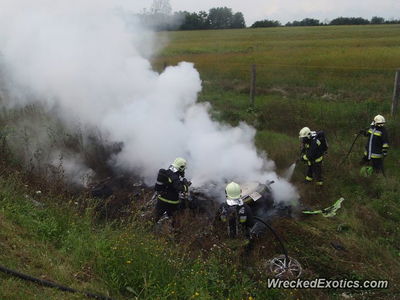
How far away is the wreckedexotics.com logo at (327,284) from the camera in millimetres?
4961

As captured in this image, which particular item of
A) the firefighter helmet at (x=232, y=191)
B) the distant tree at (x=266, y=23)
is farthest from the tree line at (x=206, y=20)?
the firefighter helmet at (x=232, y=191)

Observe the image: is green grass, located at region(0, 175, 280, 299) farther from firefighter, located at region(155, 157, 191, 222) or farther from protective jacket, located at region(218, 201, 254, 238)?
firefighter, located at region(155, 157, 191, 222)

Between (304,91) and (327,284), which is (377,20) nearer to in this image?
(304,91)

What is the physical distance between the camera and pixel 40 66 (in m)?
10.2

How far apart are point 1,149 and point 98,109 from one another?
239cm

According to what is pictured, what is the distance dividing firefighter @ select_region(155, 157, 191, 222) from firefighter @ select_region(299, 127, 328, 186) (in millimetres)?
2979

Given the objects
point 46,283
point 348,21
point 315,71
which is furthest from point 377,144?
point 348,21

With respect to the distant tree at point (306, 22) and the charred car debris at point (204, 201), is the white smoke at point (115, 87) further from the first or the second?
the distant tree at point (306, 22)

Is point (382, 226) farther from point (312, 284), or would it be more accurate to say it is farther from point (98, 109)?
point (98, 109)

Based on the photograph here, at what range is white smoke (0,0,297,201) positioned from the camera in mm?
8992

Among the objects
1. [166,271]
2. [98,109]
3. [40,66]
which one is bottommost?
[166,271]

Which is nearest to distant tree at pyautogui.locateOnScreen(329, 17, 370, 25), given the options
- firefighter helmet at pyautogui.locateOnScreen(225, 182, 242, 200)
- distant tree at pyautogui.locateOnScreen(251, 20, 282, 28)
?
distant tree at pyautogui.locateOnScreen(251, 20, 282, 28)

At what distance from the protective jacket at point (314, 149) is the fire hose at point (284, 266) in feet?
10.7

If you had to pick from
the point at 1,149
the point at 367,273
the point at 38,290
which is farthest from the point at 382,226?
the point at 1,149
